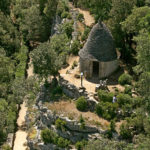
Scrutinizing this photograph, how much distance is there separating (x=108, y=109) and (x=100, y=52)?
27.6ft

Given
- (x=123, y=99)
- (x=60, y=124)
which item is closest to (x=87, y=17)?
(x=123, y=99)

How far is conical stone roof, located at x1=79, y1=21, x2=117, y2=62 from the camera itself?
4422 cm

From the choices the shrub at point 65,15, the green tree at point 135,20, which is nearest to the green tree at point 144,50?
the green tree at point 135,20

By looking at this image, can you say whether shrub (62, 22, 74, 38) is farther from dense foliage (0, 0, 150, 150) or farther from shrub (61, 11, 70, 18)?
shrub (61, 11, 70, 18)


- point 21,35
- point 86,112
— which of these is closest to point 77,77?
point 86,112

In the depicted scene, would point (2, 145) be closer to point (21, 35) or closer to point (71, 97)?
point (71, 97)

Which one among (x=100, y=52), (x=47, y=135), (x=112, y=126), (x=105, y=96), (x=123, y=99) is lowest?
(x=47, y=135)

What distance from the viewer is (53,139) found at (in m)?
41.2

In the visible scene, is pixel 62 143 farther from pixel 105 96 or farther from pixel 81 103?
pixel 105 96

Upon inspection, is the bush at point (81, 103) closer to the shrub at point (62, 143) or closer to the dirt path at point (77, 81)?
the dirt path at point (77, 81)

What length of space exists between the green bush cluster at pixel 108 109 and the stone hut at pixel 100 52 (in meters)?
6.47

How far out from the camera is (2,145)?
45.8 metres

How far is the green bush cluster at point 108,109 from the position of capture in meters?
39.8

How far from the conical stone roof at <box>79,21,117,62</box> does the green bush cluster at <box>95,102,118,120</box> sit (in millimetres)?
6880
